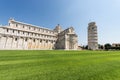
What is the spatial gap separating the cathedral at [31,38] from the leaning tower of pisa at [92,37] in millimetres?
26674

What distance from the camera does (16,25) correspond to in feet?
254

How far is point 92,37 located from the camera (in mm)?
114375

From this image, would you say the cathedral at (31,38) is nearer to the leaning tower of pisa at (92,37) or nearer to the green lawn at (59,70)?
the leaning tower of pisa at (92,37)

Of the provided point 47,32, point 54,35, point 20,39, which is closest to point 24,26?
point 20,39

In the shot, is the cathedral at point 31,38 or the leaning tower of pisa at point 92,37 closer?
the cathedral at point 31,38

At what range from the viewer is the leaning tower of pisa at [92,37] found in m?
111

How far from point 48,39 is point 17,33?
2627cm

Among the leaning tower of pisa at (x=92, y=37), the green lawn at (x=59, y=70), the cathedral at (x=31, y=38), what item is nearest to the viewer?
the green lawn at (x=59, y=70)

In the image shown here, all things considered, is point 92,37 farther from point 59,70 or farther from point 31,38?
point 59,70

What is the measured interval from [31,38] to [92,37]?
64214mm

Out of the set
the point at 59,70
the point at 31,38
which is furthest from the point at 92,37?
the point at 59,70

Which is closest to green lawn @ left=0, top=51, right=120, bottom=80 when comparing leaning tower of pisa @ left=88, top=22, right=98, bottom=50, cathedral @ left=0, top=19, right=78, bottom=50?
cathedral @ left=0, top=19, right=78, bottom=50

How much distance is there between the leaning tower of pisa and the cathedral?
26.7 meters

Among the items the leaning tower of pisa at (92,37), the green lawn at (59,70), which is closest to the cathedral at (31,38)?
the leaning tower of pisa at (92,37)
